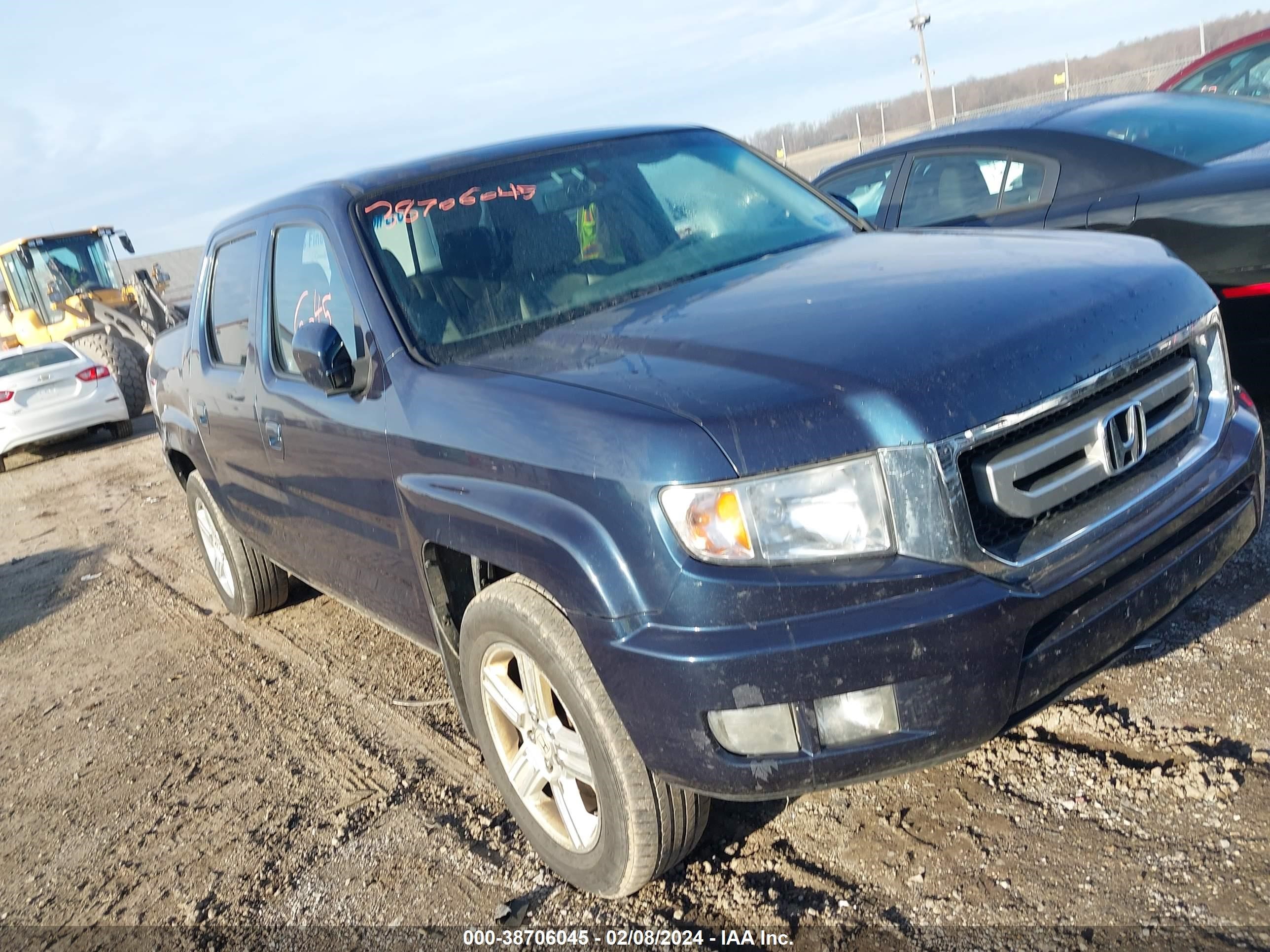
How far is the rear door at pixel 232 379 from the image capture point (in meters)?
3.94

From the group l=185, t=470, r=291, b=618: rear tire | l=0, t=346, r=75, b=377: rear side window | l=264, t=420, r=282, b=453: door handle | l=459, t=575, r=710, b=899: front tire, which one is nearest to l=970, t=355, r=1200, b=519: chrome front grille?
l=459, t=575, r=710, b=899: front tire

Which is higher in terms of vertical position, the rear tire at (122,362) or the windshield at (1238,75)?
the windshield at (1238,75)

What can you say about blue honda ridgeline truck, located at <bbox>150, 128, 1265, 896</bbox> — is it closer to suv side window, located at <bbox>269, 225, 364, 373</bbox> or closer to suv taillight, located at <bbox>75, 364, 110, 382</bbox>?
suv side window, located at <bbox>269, 225, 364, 373</bbox>

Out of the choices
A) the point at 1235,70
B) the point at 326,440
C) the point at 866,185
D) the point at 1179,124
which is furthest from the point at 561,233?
the point at 1235,70

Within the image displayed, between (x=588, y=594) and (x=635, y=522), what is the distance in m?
0.20

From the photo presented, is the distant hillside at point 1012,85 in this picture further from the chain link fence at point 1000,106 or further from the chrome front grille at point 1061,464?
the chrome front grille at point 1061,464

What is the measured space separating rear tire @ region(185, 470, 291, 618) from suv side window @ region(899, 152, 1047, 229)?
11.3 feet

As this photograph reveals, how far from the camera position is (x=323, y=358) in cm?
298

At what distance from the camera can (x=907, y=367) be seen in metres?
2.16

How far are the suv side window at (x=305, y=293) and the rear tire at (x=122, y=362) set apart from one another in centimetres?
1184

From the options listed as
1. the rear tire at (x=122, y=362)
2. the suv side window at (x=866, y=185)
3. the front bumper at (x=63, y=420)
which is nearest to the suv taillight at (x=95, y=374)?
the front bumper at (x=63, y=420)

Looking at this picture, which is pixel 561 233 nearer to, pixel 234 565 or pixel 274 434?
pixel 274 434

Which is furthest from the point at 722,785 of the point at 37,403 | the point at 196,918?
the point at 37,403

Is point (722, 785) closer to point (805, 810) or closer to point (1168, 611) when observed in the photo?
point (805, 810)
